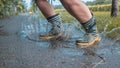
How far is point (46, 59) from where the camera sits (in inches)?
132

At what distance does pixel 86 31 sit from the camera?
4375 millimetres

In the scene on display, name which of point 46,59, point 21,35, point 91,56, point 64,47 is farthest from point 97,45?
point 21,35

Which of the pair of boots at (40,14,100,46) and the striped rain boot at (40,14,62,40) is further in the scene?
the striped rain boot at (40,14,62,40)

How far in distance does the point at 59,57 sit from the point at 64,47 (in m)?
0.59

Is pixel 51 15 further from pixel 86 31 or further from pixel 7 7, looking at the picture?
pixel 7 7

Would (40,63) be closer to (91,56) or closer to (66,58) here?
(66,58)

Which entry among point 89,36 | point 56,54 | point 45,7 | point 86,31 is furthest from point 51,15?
point 56,54

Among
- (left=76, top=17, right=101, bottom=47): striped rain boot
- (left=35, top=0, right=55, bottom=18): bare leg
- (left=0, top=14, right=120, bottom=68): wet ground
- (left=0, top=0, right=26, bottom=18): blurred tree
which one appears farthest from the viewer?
(left=0, top=0, right=26, bottom=18): blurred tree

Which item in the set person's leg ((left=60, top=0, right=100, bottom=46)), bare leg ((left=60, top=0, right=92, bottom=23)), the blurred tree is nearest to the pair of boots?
person's leg ((left=60, top=0, right=100, bottom=46))

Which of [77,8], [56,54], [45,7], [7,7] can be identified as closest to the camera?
[56,54]

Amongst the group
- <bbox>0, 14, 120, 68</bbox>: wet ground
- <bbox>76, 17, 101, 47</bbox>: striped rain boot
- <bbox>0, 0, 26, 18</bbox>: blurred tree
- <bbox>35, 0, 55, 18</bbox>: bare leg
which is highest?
<bbox>35, 0, 55, 18</bbox>: bare leg

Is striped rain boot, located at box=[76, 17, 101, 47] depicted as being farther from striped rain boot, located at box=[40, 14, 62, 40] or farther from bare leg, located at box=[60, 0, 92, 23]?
striped rain boot, located at box=[40, 14, 62, 40]

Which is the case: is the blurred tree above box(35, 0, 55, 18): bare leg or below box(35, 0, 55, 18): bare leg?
below

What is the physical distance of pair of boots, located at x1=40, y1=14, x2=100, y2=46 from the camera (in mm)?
4125
